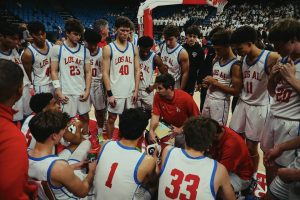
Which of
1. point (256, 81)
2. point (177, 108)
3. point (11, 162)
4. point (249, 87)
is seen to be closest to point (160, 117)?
point (177, 108)

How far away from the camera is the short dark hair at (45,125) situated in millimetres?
2420

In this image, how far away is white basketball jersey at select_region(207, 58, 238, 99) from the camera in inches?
156

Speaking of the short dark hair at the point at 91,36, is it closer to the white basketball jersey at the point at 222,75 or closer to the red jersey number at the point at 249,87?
the white basketball jersey at the point at 222,75

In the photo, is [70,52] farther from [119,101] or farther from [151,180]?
[151,180]

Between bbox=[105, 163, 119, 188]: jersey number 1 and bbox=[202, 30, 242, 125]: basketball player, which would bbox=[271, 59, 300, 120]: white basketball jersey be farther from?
bbox=[105, 163, 119, 188]: jersey number 1

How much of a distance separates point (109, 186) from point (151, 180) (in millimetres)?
383

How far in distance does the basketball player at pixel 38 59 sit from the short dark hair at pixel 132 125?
8.45 feet

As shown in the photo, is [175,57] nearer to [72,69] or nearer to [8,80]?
[72,69]

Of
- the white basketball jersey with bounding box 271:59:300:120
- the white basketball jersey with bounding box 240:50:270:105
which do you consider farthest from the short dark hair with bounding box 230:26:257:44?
the white basketball jersey with bounding box 271:59:300:120

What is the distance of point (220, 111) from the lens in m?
4.22

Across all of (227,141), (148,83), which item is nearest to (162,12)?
(148,83)

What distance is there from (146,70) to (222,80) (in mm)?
1286

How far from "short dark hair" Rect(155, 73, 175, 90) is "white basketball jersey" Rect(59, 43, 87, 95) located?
4.18 ft

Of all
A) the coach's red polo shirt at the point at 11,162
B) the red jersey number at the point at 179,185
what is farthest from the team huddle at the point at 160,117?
the coach's red polo shirt at the point at 11,162
